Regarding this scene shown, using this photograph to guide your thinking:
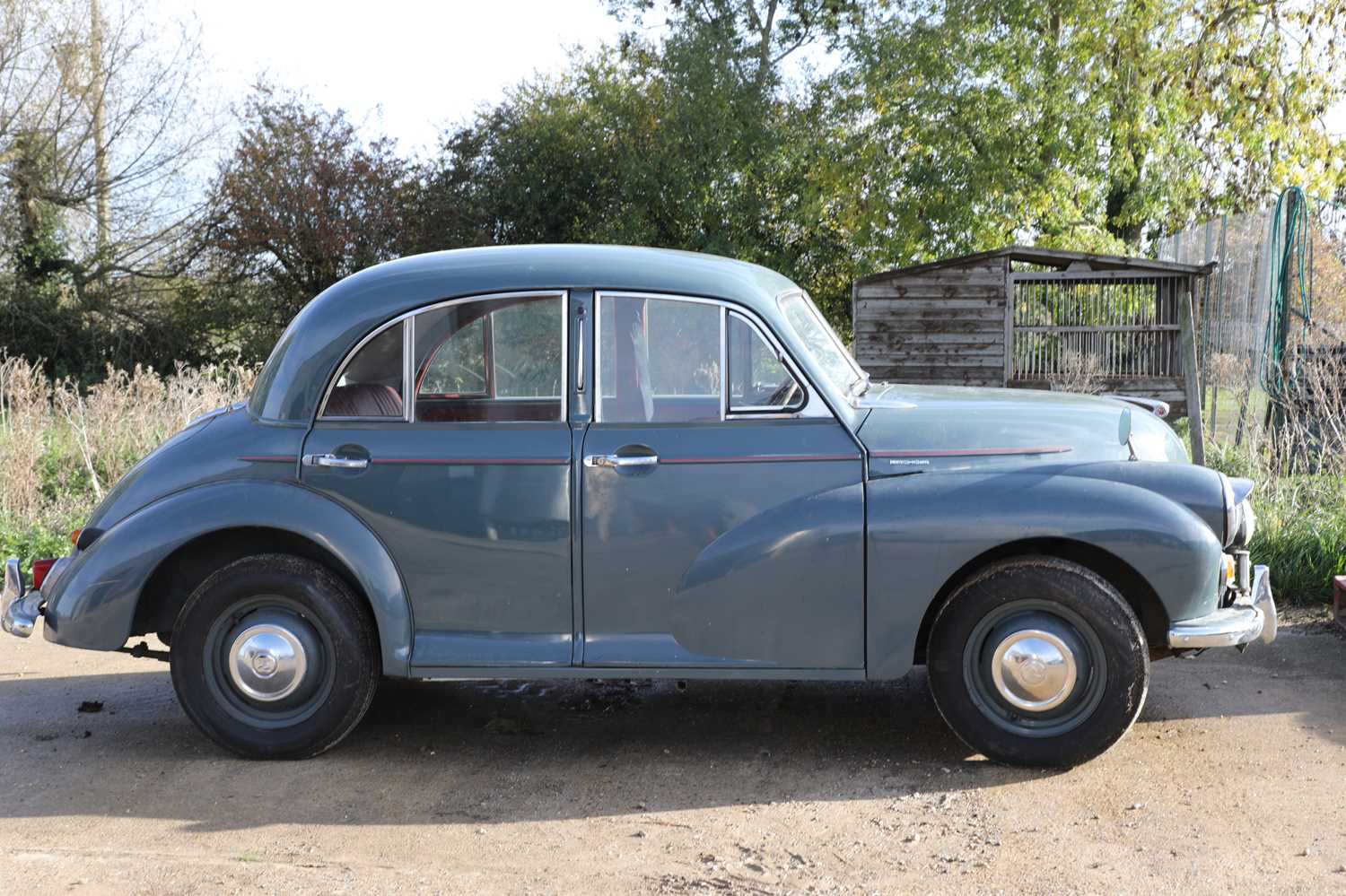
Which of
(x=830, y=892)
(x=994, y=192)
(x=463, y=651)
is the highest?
(x=994, y=192)

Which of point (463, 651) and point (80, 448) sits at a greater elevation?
point (80, 448)

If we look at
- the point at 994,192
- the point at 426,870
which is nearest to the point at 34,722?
→ the point at 426,870

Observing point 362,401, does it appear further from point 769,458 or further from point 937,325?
point 937,325

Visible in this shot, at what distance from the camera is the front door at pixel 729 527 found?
4.60 meters

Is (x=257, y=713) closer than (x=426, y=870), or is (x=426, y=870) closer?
(x=426, y=870)

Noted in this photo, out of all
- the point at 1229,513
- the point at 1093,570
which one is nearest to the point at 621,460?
the point at 1093,570

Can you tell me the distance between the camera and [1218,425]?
12.3 meters

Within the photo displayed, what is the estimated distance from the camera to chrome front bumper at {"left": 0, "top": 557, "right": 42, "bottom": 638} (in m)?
5.04

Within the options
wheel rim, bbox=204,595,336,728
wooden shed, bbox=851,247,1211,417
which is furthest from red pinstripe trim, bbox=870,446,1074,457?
wooden shed, bbox=851,247,1211,417

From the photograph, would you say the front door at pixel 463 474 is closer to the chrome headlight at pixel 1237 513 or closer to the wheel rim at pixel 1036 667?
the wheel rim at pixel 1036 667

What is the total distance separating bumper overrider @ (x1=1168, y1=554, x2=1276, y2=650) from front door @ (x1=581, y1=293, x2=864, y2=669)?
1.14 m

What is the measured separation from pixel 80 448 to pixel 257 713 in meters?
6.51

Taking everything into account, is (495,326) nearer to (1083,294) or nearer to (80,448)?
(80,448)

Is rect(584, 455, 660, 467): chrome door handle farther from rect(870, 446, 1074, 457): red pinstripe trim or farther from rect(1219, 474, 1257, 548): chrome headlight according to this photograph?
rect(1219, 474, 1257, 548): chrome headlight
